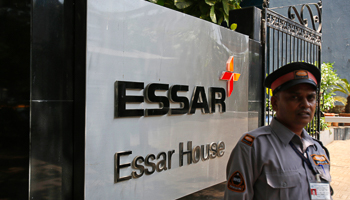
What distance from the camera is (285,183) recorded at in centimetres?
168

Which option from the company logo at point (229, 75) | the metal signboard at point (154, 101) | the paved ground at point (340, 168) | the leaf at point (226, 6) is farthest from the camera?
the paved ground at point (340, 168)

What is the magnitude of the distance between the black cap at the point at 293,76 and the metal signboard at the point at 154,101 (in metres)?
1.08

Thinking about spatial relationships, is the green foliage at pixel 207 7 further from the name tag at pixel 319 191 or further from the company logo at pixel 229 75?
the name tag at pixel 319 191

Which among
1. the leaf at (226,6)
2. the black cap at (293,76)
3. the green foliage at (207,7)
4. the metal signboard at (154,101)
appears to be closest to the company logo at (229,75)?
the metal signboard at (154,101)

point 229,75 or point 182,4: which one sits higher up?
point 182,4

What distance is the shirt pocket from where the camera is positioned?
1681 mm

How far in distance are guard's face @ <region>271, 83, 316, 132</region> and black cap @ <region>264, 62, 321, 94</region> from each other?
0.03m

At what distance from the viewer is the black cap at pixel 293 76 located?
183 cm

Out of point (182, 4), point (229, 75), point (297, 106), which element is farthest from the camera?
point (182, 4)

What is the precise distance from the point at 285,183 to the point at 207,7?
3.24 meters

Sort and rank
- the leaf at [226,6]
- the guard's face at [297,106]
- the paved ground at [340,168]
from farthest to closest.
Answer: the paved ground at [340,168] < the leaf at [226,6] < the guard's face at [297,106]

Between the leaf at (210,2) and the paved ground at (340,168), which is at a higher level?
the leaf at (210,2)

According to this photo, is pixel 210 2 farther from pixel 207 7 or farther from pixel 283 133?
pixel 283 133

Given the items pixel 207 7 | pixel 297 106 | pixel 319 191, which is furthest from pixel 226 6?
pixel 319 191
